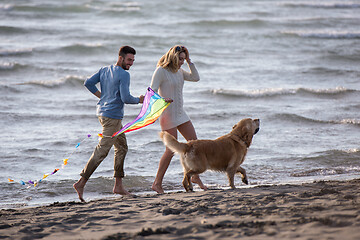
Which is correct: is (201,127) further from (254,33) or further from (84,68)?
(254,33)

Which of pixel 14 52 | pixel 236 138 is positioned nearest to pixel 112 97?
pixel 236 138

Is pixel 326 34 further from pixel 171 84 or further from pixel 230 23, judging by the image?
pixel 171 84

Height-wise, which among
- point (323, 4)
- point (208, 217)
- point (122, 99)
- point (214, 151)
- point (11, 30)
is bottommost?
point (208, 217)

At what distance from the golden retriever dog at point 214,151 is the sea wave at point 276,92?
846 cm

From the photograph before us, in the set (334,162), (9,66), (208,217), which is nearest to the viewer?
(208,217)

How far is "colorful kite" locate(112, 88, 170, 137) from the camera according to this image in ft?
20.1

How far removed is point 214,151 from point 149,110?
3.31 feet

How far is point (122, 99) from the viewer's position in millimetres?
5969

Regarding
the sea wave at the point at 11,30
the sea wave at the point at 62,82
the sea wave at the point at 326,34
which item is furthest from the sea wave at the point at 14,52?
the sea wave at the point at 326,34

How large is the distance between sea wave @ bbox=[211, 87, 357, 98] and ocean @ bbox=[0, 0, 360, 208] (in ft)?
0.20

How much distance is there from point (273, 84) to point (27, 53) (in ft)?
35.6

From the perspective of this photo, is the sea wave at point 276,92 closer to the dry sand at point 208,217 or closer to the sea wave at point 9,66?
the sea wave at point 9,66

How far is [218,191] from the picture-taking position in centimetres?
611

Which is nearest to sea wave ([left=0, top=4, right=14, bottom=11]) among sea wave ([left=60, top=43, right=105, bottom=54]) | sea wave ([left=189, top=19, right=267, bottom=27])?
sea wave ([left=60, top=43, right=105, bottom=54])
